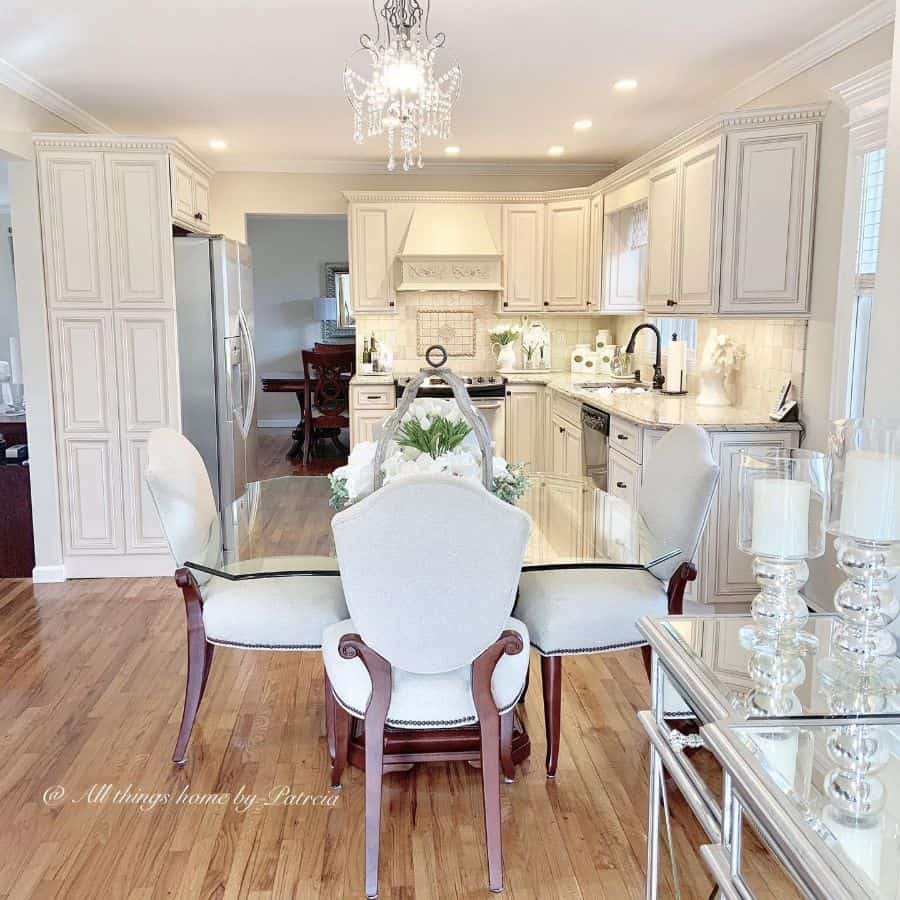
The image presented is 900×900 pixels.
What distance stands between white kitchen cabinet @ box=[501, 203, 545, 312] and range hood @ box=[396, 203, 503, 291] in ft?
0.47

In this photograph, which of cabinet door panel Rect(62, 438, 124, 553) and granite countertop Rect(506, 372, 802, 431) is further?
cabinet door panel Rect(62, 438, 124, 553)

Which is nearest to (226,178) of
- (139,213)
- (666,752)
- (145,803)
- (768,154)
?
(139,213)

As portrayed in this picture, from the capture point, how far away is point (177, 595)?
4.27m

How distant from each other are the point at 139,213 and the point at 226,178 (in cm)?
240

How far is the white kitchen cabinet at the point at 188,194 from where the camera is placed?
4445mm

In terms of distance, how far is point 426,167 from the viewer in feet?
21.5

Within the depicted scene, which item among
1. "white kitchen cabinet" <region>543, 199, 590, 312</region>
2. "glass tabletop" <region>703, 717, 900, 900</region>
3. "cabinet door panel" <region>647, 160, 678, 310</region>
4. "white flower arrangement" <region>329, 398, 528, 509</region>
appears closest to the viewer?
"glass tabletop" <region>703, 717, 900, 900</region>

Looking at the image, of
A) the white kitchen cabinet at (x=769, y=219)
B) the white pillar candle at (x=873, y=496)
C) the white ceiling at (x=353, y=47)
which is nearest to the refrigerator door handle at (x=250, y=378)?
the white ceiling at (x=353, y=47)

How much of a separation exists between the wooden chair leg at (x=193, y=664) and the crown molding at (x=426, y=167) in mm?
4695

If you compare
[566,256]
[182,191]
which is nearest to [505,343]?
[566,256]

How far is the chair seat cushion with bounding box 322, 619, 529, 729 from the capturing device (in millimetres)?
2066

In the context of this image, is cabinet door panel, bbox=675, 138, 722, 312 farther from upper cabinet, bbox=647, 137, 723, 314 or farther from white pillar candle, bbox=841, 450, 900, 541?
white pillar candle, bbox=841, 450, 900, 541

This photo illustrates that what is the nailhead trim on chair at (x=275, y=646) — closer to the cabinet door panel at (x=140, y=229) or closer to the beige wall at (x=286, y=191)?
the cabinet door panel at (x=140, y=229)

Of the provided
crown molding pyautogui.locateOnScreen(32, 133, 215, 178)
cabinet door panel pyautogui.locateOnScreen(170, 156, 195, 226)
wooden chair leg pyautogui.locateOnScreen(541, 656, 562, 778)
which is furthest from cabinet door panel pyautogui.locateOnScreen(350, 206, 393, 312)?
wooden chair leg pyautogui.locateOnScreen(541, 656, 562, 778)
